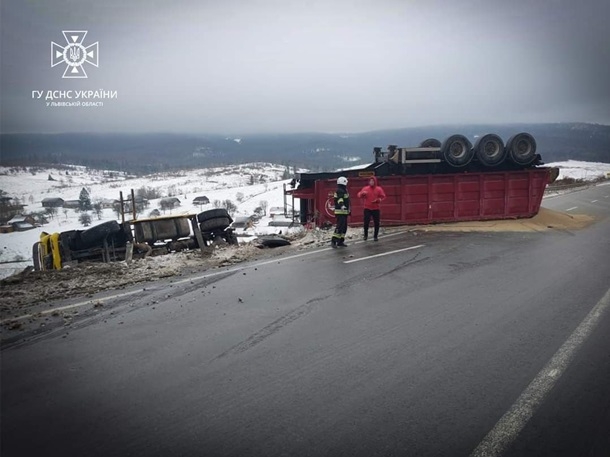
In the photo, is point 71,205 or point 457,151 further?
point 71,205

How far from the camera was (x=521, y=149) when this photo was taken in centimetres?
1212

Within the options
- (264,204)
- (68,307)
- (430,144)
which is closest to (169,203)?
(264,204)

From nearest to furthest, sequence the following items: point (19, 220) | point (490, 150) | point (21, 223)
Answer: point (490, 150) → point (21, 223) → point (19, 220)

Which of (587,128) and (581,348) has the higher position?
(587,128)

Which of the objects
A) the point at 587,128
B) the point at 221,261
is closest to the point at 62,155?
the point at 221,261

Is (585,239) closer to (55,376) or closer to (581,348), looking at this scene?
(581,348)

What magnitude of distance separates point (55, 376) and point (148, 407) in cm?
112

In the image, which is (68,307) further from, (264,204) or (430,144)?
(264,204)

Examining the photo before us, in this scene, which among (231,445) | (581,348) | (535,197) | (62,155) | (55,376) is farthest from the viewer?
(62,155)

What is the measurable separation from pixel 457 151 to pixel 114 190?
120476 mm

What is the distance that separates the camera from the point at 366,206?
9.35 meters

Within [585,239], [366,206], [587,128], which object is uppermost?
[587,128]

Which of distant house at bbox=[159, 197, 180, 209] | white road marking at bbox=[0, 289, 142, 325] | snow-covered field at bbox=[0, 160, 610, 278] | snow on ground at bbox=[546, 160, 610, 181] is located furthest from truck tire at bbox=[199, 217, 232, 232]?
distant house at bbox=[159, 197, 180, 209]

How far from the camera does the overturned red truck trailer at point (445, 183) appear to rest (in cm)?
1127
